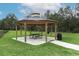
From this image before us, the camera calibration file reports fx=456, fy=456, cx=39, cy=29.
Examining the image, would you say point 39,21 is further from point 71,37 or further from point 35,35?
point 71,37

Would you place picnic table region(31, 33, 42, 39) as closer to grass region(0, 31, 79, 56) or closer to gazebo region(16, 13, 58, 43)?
gazebo region(16, 13, 58, 43)

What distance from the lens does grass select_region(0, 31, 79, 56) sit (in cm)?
1516

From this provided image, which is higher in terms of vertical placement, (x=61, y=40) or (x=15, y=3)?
(x=15, y=3)

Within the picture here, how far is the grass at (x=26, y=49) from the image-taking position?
49.7 ft

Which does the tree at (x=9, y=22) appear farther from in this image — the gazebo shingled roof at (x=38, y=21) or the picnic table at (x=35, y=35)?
the picnic table at (x=35, y=35)

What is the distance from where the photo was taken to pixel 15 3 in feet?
50.1

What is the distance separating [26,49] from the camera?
1532 centimetres

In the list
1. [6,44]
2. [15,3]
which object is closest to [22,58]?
[6,44]

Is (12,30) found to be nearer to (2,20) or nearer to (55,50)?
(2,20)

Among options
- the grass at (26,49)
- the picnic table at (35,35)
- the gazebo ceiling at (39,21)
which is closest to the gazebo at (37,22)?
the gazebo ceiling at (39,21)

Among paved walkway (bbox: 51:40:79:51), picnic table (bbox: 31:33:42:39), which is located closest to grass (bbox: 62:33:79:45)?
paved walkway (bbox: 51:40:79:51)

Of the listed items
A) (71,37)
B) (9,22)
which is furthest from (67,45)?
(9,22)

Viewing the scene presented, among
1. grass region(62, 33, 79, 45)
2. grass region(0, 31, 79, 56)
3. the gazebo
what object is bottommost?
grass region(0, 31, 79, 56)

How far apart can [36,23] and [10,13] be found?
0.96 metres
